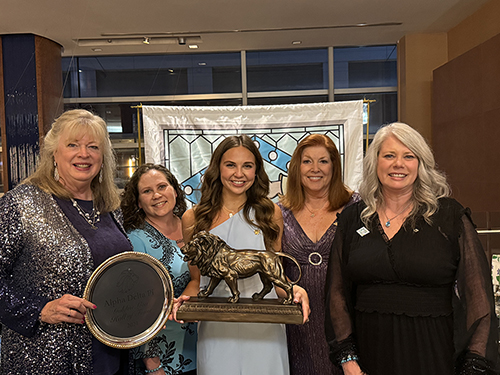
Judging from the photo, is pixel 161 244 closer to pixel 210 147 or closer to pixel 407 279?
A: pixel 407 279

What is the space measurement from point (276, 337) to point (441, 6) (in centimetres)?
448

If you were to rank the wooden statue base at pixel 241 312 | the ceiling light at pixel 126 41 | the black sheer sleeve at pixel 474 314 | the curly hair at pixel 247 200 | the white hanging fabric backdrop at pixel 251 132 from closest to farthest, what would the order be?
the black sheer sleeve at pixel 474 314 < the wooden statue base at pixel 241 312 < the curly hair at pixel 247 200 < the white hanging fabric backdrop at pixel 251 132 < the ceiling light at pixel 126 41

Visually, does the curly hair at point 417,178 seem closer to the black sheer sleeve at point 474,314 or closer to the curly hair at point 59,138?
the black sheer sleeve at point 474,314

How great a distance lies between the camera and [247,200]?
210 cm

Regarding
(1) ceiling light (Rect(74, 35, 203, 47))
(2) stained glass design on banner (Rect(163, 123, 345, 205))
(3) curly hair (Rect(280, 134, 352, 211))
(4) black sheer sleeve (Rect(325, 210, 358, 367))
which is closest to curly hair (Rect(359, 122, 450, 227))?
(4) black sheer sleeve (Rect(325, 210, 358, 367))

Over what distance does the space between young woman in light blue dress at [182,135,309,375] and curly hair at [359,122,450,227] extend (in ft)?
1.69

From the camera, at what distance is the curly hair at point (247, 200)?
2.03 m

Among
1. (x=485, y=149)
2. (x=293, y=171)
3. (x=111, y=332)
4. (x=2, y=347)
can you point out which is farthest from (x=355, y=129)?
(x=2, y=347)

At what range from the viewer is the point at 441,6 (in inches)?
185

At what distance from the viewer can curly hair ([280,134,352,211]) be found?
244cm

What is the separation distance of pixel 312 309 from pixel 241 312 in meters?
0.72

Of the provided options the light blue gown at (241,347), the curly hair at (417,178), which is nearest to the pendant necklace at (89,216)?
the light blue gown at (241,347)

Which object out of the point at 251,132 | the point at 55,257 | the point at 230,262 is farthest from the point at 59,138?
the point at 251,132

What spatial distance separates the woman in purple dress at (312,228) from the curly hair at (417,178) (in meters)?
0.50
